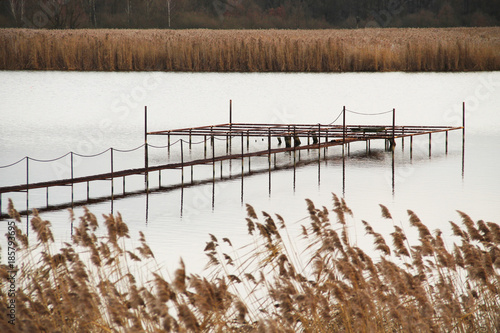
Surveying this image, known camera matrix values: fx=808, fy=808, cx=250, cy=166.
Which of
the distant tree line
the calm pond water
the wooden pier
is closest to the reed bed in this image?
the calm pond water

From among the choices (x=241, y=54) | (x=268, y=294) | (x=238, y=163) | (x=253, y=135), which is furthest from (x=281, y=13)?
(x=268, y=294)

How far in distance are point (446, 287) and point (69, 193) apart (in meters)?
8.86

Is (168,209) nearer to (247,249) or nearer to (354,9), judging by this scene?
(247,249)

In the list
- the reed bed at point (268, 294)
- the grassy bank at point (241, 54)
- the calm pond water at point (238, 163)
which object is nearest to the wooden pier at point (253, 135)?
the calm pond water at point (238, 163)

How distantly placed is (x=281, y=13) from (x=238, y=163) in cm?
4917

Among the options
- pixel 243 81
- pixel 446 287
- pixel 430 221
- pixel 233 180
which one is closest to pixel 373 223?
pixel 430 221

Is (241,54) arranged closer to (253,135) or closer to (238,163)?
(238,163)

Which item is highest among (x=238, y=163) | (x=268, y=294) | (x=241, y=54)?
(x=241, y=54)

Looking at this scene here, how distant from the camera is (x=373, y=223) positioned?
10.7 m

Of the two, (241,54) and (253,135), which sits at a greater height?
(241,54)

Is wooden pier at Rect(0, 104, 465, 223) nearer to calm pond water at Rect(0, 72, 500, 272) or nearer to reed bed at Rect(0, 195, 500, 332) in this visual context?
calm pond water at Rect(0, 72, 500, 272)

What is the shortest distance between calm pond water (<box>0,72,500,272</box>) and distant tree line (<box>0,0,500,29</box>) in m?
23.1

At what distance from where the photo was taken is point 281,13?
64562 mm

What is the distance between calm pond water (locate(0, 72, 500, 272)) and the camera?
11055 millimetres
